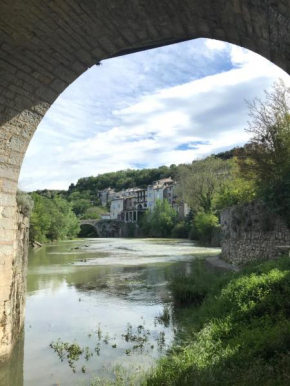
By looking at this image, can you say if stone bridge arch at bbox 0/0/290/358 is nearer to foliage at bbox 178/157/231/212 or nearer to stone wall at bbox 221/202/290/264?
stone wall at bbox 221/202/290/264

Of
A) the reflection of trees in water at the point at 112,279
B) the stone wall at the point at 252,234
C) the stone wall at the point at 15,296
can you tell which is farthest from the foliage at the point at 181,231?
the stone wall at the point at 15,296

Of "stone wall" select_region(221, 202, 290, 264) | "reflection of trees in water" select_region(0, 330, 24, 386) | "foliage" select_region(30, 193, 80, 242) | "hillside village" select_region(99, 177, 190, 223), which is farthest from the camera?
"hillside village" select_region(99, 177, 190, 223)

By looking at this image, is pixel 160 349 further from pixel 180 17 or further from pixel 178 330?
pixel 180 17

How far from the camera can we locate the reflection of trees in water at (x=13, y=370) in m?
4.77

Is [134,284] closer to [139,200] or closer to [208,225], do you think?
[208,225]

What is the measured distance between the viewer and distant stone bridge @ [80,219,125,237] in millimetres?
68562

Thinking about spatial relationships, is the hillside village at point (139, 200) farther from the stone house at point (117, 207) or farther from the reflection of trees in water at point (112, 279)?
the reflection of trees in water at point (112, 279)

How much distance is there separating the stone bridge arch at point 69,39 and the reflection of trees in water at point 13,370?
0.64 feet

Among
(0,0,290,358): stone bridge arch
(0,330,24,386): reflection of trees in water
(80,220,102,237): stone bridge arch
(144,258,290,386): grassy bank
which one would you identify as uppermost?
(0,0,290,358): stone bridge arch

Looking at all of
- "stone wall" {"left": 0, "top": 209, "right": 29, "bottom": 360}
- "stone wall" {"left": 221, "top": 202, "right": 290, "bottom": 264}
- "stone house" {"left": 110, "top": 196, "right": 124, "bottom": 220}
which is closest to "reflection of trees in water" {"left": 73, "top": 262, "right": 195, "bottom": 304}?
"stone wall" {"left": 221, "top": 202, "right": 290, "bottom": 264}

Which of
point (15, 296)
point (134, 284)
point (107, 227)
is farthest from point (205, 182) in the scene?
point (107, 227)

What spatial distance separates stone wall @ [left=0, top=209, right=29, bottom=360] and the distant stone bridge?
61.9m

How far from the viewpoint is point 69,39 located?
13.4 ft

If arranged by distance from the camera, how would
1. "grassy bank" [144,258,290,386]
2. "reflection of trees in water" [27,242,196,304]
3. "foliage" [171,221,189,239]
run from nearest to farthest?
1. "grassy bank" [144,258,290,386]
2. "reflection of trees in water" [27,242,196,304]
3. "foliage" [171,221,189,239]
